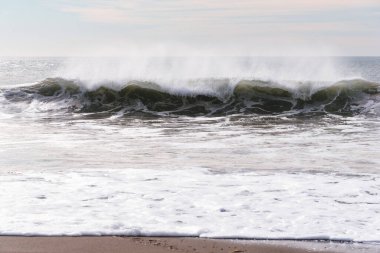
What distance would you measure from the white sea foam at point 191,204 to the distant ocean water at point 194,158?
0.06ft

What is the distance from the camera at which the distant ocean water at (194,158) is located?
5.14 metres

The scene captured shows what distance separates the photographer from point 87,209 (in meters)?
5.48

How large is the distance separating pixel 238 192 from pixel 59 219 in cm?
218

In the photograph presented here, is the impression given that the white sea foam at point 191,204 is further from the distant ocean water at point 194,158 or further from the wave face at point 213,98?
the wave face at point 213,98

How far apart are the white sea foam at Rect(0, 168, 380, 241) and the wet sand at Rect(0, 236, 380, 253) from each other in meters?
0.15

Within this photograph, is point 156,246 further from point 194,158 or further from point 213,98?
point 213,98

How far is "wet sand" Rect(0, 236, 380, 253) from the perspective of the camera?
14.2 feet

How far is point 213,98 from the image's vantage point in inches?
731

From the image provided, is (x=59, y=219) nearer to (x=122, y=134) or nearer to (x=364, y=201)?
(x=364, y=201)

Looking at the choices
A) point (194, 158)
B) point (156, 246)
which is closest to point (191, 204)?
point (156, 246)

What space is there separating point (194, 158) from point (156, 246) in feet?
13.7

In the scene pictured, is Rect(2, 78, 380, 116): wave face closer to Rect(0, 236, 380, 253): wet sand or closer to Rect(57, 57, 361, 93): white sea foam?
Rect(57, 57, 361, 93): white sea foam

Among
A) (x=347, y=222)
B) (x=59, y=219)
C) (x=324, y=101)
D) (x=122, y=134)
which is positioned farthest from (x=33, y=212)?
(x=324, y=101)

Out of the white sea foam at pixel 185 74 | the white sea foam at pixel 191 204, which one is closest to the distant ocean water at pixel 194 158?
the white sea foam at pixel 191 204
